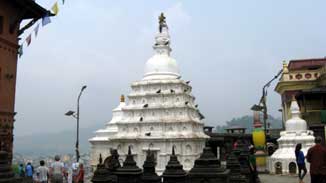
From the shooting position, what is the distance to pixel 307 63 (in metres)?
43.6

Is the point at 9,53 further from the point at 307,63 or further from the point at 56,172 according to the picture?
the point at 307,63

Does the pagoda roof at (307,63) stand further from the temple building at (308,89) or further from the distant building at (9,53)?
the distant building at (9,53)

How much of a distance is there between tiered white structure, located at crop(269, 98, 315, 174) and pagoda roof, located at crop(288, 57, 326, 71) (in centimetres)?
1745

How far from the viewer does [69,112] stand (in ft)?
92.5

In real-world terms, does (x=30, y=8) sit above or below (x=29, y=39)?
above

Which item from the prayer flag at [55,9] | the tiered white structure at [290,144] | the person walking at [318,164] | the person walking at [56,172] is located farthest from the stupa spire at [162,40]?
the person walking at [318,164]

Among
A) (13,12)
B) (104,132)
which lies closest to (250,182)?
(13,12)

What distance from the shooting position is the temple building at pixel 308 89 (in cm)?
3438

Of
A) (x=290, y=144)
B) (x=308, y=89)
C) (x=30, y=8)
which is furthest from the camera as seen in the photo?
(x=308, y=89)

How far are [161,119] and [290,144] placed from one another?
45.9 ft

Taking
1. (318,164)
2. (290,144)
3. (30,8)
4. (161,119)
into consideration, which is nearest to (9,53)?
(30,8)

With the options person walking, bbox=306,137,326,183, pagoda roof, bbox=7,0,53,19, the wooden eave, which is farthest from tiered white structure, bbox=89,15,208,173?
person walking, bbox=306,137,326,183

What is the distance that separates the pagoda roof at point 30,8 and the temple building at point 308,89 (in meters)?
26.2

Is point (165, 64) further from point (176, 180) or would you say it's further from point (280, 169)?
point (176, 180)
